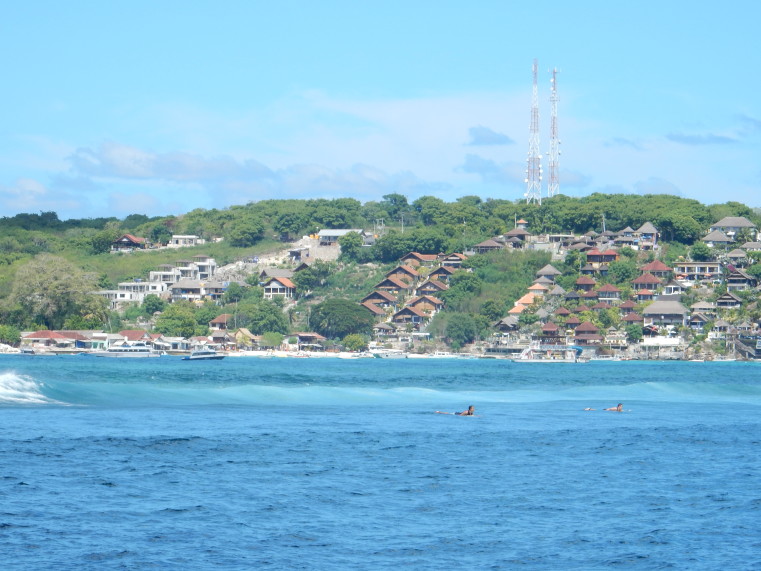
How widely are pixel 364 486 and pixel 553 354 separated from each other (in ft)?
324

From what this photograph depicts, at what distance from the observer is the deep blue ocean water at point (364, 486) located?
20.8 m

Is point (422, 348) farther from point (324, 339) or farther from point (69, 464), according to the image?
point (69, 464)

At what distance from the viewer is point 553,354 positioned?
124 m

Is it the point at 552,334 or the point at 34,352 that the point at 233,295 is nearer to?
the point at 34,352

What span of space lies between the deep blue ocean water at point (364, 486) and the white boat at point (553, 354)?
72306mm

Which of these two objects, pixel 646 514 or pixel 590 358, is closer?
pixel 646 514

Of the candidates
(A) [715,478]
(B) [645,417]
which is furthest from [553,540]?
(B) [645,417]

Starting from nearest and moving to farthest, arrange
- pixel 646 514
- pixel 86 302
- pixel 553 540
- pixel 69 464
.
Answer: pixel 553 540 → pixel 646 514 → pixel 69 464 → pixel 86 302

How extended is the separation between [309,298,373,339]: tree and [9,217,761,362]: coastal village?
1.48 meters

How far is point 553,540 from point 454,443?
43.4 ft

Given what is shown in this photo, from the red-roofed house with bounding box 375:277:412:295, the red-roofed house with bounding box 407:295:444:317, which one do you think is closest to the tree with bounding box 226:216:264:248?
the red-roofed house with bounding box 375:277:412:295

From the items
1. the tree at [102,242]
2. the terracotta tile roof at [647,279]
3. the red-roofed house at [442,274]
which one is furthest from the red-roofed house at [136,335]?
the terracotta tile roof at [647,279]

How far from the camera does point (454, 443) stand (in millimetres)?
35156

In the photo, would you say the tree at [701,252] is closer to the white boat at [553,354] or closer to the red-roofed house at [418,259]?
the white boat at [553,354]
